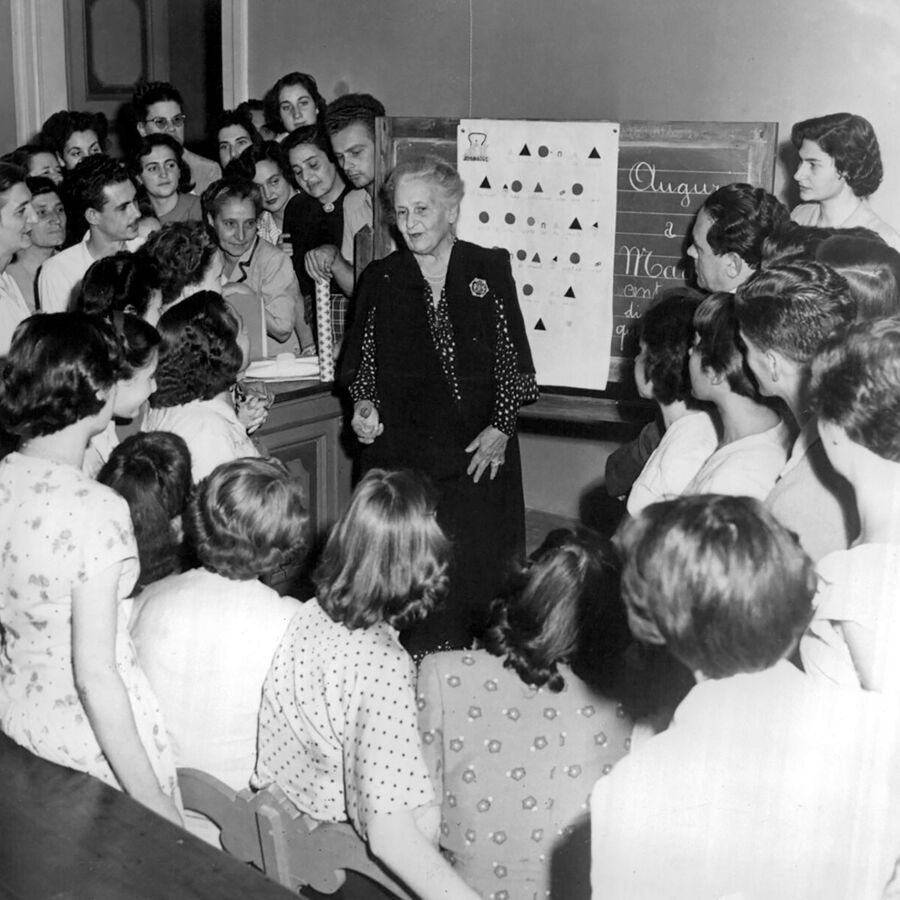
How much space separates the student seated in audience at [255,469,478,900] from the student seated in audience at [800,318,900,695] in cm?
61

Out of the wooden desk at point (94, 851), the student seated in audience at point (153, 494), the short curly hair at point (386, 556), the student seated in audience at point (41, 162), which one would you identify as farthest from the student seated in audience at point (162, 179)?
the wooden desk at point (94, 851)

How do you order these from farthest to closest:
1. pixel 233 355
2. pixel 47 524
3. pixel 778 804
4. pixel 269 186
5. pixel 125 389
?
pixel 269 186
pixel 233 355
pixel 125 389
pixel 47 524
pixel 778 804

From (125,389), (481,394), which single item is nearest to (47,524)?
(125,389)

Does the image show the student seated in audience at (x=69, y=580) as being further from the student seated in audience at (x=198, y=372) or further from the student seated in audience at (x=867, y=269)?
the student seated in audience at (x=867, y=269)

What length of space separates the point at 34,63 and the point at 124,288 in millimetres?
3872

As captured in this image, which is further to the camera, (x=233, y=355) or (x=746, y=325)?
(x=233, y=355)

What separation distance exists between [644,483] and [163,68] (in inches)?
260

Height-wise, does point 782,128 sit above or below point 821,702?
above

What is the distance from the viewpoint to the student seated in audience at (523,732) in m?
1.80

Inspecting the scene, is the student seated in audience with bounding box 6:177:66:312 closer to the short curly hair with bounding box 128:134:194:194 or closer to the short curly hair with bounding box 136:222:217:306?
the short curly hair with bounding box 128:134:194:194

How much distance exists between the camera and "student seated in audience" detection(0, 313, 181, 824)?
6.03ft

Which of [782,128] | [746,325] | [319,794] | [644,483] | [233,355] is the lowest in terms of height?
[319,794]

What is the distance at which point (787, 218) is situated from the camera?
318cm

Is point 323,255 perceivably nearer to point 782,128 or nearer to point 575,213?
point 575,213
